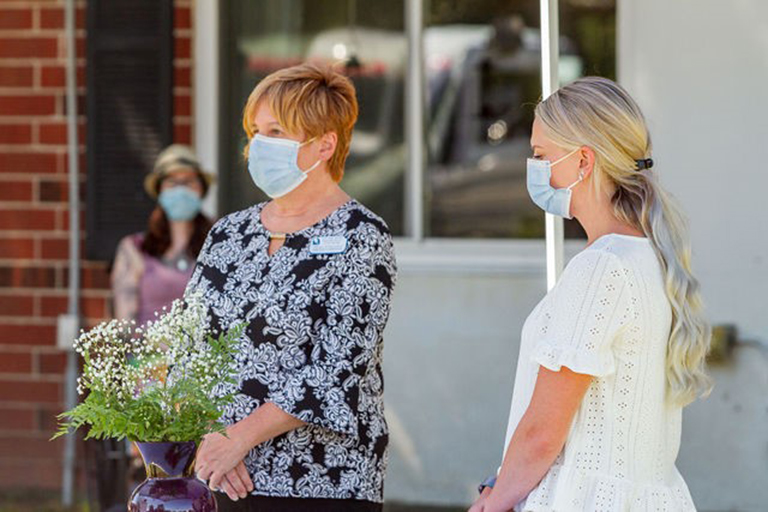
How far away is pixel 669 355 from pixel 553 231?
91cm

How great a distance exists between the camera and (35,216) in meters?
6.99

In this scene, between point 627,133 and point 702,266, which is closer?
point 627,133

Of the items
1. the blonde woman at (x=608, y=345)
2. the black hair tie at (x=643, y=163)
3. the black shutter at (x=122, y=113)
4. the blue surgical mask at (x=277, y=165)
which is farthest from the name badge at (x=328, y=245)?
the black shutter at (x=122, y=113)

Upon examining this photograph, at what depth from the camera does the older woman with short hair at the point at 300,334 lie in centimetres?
337

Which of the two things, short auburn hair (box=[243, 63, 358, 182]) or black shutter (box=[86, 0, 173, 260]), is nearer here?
short auburn hair (box=[243, 63, 358, 182])

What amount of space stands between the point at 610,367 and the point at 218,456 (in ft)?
3.33

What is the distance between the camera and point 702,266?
605 cm

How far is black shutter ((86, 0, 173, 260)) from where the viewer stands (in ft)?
22.1

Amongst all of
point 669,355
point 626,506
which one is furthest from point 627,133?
point 626,506

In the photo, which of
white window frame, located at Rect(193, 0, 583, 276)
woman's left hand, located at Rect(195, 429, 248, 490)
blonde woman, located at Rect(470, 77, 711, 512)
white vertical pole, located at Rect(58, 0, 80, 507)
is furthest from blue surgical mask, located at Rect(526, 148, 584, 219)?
white vertical pole, located at Rect(58, 0, 80, 507)

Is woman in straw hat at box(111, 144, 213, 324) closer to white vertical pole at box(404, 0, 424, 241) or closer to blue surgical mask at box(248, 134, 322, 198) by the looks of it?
white vertical pole at box(404, 0, 424, 241)

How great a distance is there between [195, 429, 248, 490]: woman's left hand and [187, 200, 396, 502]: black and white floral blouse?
73 millimetres

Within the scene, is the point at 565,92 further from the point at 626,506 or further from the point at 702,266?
the point at 702,266

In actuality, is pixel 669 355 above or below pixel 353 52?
below
